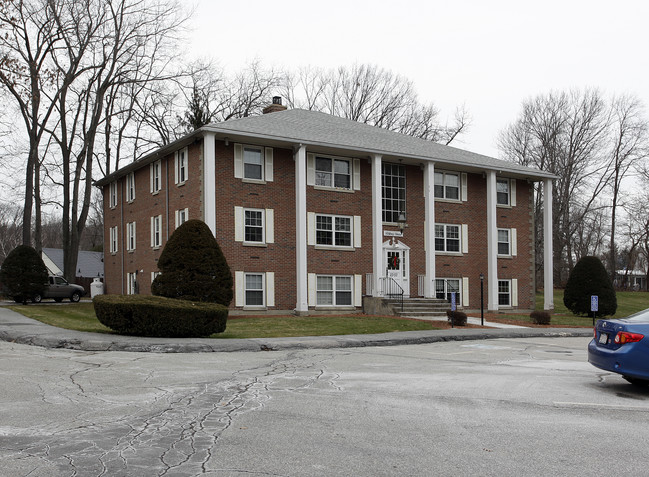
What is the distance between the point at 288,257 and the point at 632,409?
828 inches

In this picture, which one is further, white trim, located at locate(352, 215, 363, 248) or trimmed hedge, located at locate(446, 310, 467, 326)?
white trim, located at locate(352, 215, 363, 248)

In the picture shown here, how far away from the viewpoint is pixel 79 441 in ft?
20.6

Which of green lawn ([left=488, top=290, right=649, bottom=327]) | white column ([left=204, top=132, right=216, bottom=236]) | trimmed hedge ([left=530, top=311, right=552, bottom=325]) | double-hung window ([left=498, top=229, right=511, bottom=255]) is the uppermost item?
white column ([left=204, top=132, right=216, bottom=236])

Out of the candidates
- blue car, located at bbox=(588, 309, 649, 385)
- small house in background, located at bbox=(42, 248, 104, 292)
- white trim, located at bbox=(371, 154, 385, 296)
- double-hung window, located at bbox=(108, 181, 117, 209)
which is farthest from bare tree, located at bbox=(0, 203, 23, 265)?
blue car, located at bbox=(588, 309, 649, 385)

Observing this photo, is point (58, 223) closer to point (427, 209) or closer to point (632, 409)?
point (427, 209)

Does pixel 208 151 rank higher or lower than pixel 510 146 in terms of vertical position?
lower

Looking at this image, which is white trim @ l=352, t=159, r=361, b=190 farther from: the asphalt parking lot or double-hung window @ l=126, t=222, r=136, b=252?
the asphalt parking lot

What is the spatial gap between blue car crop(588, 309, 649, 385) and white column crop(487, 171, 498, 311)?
23.1 meters

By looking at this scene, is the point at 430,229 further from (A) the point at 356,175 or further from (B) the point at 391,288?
(A) the point at 356,175

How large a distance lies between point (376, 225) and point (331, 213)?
210 cm

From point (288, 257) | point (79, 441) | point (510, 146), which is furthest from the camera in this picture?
point (510, 146)

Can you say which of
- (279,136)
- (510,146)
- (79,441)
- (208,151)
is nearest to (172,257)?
(208,151)

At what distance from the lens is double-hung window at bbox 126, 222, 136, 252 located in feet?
113

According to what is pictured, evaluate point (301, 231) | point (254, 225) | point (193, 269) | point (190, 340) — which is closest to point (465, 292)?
point (301, 231)
